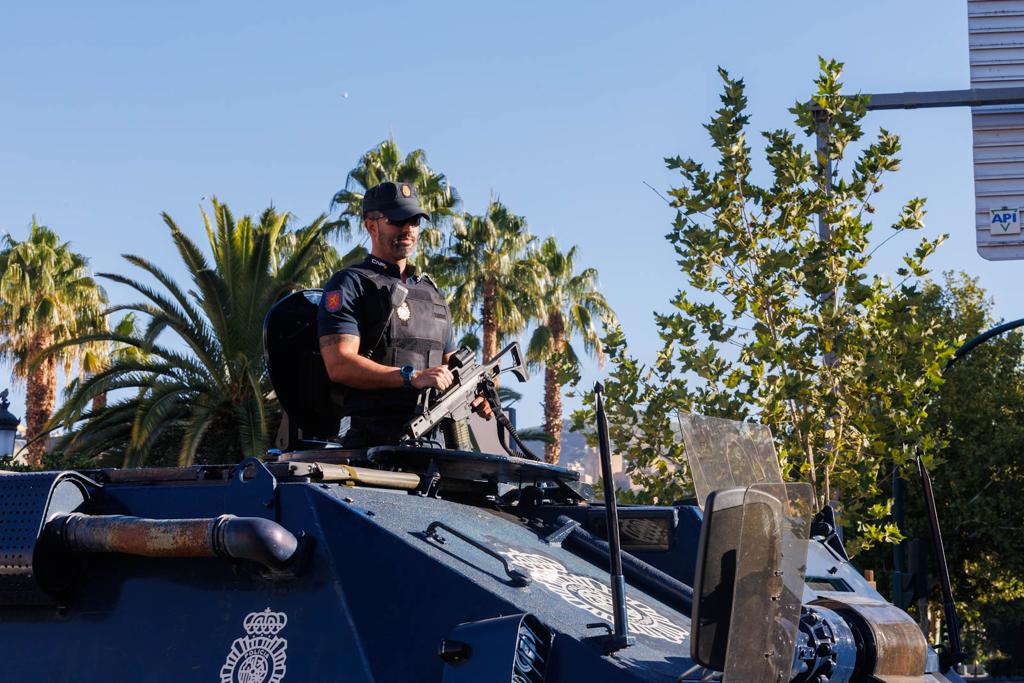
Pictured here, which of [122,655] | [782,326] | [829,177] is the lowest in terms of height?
[122,655]

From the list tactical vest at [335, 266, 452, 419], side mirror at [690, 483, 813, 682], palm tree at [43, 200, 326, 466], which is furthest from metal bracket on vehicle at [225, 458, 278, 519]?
palm tree at [43, 200, 326, 466]

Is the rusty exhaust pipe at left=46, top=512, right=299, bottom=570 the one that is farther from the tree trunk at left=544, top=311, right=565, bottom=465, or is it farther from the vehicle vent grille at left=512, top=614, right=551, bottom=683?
the tree trunk at left=544, top=311, right=565, bottom=465

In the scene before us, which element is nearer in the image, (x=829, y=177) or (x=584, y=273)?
(x=829, y=177)

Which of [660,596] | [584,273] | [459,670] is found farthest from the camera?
[584,273]

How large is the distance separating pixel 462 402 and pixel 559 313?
29.7m

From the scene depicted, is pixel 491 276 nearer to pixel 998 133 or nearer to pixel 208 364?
pixel 208 364

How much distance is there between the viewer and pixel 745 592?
10.4ft

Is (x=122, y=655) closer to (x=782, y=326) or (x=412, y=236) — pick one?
(x=412, y=236)

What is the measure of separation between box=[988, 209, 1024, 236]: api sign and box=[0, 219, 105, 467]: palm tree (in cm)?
2423

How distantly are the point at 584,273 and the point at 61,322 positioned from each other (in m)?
13.1

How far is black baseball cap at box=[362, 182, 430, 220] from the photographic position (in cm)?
543

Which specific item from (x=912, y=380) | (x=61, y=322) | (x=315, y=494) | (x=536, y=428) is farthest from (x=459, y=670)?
(x=61, y=322)

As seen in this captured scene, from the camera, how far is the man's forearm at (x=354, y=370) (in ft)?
16.2

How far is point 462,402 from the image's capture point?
523cm
